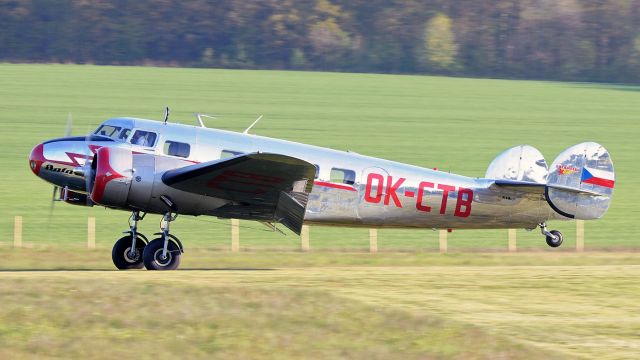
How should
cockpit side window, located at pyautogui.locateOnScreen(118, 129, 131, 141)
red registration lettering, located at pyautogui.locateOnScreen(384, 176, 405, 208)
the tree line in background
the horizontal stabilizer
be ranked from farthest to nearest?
the tree line in background
the horizontal stabilizer
red registration lettering, located at pyautogui.locateOnScreen(384, 176, 405, 208)
cockpit side window, located at pyautogui.locateOnScreen(118, 129, 131, 141)

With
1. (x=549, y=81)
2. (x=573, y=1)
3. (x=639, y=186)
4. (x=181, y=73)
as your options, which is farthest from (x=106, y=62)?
(x=639, y=186)


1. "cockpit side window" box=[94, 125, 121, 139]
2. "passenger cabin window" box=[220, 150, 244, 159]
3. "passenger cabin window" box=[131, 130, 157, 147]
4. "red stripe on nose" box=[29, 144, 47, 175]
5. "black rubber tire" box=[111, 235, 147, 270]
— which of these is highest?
"cockpit side window" box=[94, 125, 121, 139]

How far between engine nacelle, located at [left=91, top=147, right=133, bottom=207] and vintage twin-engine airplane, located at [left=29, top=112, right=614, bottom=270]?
0.06ft

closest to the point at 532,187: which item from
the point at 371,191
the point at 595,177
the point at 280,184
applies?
the point at 595,177

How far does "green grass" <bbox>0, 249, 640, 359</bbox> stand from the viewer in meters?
17.0

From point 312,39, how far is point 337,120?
44233 millimetres

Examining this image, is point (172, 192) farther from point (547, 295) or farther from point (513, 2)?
point (513, 2)

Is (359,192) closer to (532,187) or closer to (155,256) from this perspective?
(532,187)

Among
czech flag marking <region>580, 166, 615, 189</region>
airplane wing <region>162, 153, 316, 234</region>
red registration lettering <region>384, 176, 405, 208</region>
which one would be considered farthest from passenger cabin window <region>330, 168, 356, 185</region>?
czech flag marking <region>580, 166, 615, 189</region>

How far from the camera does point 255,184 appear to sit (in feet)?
75.5

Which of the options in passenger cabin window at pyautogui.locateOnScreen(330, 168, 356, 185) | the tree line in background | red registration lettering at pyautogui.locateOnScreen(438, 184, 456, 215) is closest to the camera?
passenger cabin window at pyautogui.locateOnScreen(330, 168, 356, 185)

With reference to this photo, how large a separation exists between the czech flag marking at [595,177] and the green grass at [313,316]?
264cm

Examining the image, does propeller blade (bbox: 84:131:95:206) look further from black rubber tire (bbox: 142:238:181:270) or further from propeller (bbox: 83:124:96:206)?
black rubber tire (bbox: 142:238:181:270)

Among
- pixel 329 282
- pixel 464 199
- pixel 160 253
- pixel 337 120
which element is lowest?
pixel 329 282
